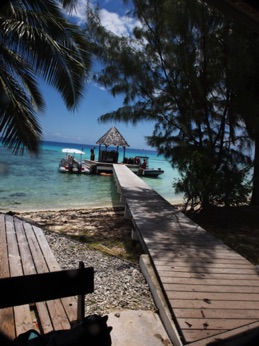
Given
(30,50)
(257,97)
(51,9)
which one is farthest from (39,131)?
(257,97)

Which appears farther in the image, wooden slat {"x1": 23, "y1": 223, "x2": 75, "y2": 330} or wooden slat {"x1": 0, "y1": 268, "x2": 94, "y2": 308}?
wooden slat {"x1": 23, "y1": 223, "x2": 75, "y2": 330}

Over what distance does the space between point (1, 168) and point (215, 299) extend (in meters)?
3.60

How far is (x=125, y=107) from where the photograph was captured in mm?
8992

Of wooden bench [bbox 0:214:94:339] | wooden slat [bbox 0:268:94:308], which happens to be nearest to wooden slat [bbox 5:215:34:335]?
wooden bench [bbox 0:214:94:339]

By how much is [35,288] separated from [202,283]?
2104 millimetres

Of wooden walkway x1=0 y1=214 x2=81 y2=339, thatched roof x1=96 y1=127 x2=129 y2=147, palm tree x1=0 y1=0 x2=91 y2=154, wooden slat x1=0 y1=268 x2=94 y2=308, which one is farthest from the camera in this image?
thatched roof x1=96 y1=127 x2=129 y2=147

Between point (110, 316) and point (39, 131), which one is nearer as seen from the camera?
point (110, 316)

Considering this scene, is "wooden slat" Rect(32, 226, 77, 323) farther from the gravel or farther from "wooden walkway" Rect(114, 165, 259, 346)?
"wooden walkway" Rect(114, 165, 259, 346)

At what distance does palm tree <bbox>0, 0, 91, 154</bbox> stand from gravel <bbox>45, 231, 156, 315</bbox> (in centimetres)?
175

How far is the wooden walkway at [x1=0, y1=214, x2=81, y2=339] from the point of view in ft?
8.19

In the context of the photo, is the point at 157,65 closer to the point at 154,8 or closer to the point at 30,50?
the point at 154,8

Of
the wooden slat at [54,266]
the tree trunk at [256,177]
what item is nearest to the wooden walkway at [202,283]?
the wooden slat at [54,266]

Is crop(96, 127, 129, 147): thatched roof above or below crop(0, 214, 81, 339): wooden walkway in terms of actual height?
above

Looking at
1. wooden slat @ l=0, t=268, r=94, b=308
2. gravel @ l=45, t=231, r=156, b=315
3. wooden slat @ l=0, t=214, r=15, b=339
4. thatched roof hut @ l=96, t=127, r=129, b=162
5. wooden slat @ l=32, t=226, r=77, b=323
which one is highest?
thatched roof hut @ l=96, t=127, r=129, b=162
